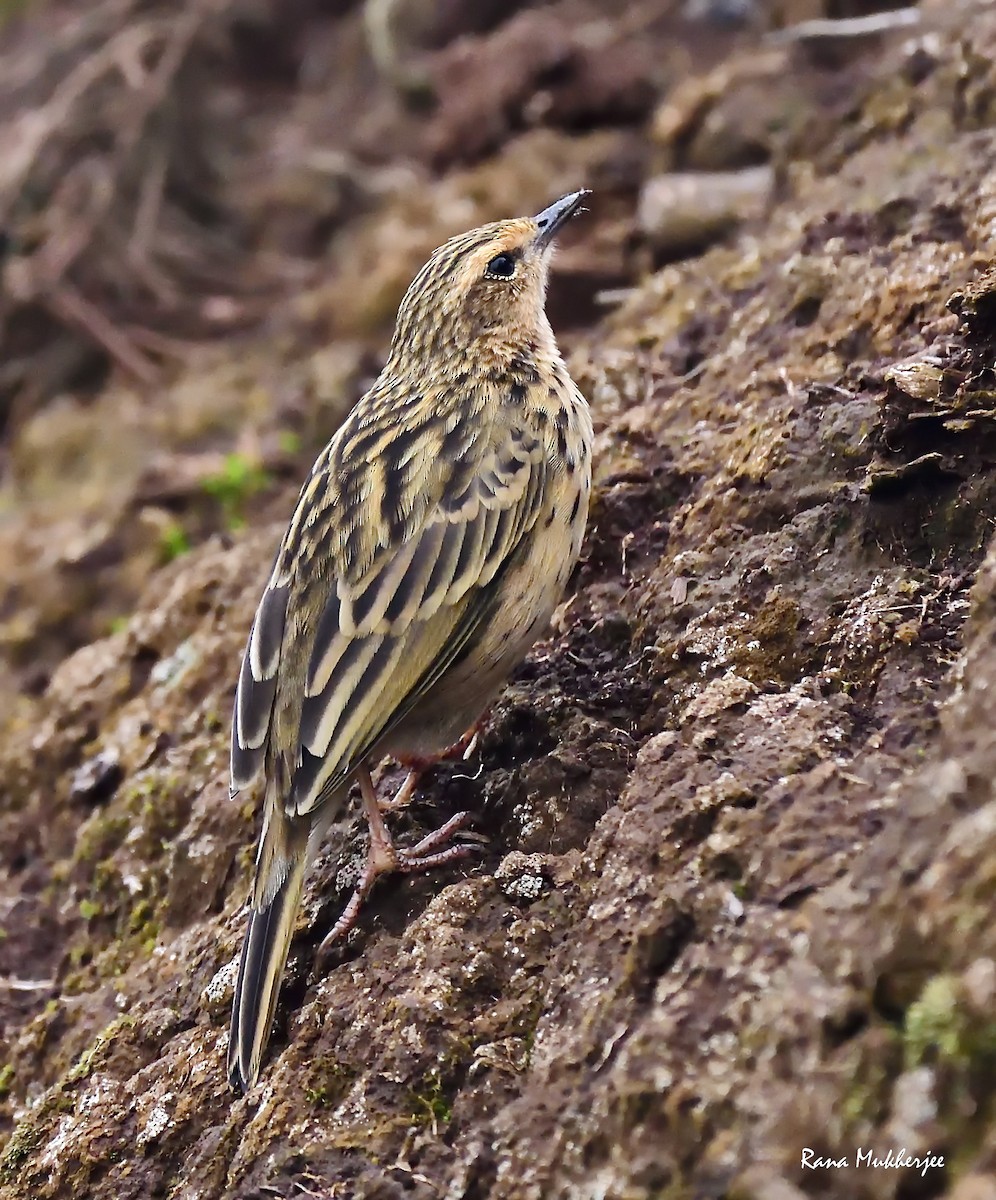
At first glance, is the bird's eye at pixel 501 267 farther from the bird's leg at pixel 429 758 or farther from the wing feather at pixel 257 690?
the bird's leg at pixel 429 758

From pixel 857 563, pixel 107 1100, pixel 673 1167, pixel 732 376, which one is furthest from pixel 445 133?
pixel 673 1167

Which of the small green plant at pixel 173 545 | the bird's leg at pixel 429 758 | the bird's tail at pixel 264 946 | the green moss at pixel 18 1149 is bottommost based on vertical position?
the green moss at pixel 18 1149

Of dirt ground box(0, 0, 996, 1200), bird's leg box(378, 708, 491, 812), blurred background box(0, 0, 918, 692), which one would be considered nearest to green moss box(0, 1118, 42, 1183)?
dirt ground box(0, 0, 996, 1200)

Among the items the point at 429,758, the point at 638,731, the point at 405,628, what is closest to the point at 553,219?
the point at 405,628

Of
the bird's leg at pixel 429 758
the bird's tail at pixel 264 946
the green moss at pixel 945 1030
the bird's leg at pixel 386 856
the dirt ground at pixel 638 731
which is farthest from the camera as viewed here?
the bird's leg at pixel 429 758

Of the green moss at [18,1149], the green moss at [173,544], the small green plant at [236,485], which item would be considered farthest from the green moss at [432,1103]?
the small green plant at [236,485]

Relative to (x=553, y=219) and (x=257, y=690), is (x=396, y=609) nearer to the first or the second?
(x=257, y=690)

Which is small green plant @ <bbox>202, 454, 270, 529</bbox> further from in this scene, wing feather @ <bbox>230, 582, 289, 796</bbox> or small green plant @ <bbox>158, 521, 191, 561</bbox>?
wing feather @ <bbox>230, 582, 289, 796</bbox>
